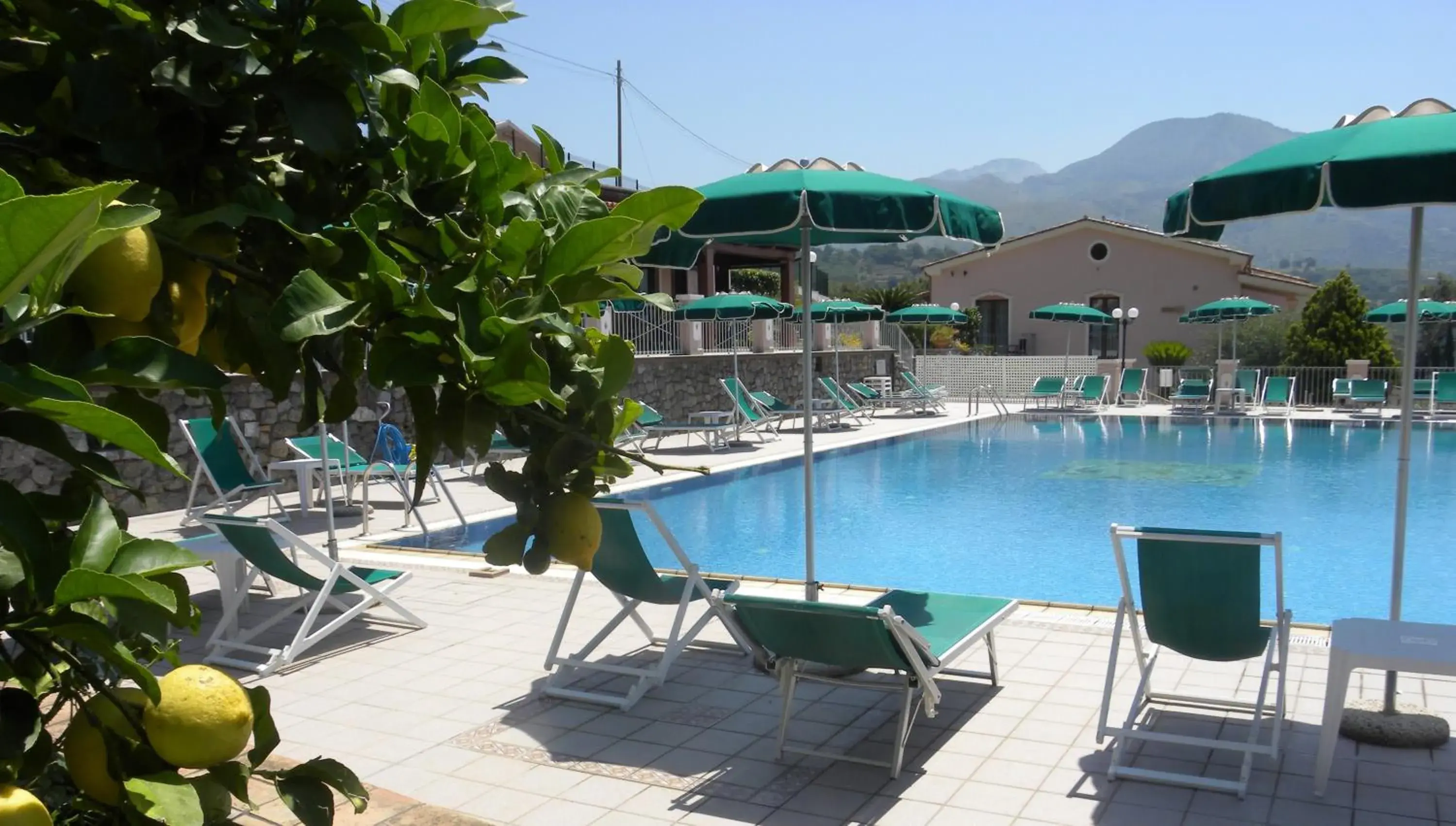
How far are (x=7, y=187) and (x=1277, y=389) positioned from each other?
24439 millimetres

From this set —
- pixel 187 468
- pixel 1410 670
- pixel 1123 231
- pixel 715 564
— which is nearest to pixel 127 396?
pixel 1410 670

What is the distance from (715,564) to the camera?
32.2 ft

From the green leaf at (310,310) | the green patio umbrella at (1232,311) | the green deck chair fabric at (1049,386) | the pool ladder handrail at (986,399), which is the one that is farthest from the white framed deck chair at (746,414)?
the green leaf at (310,310)

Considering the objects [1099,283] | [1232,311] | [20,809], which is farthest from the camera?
[1099,283]

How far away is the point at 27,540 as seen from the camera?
0.64m

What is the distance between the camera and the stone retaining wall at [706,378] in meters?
18.2

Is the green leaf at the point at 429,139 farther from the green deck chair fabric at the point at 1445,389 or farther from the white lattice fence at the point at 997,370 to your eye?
the white lattice fence at the point at 997,370

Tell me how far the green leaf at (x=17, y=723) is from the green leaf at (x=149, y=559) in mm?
113

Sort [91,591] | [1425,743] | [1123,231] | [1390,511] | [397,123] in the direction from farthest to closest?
[1123,231]
[1390,511]
[1425,743]
[397,123]
[91,591]

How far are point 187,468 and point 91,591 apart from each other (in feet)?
35.8

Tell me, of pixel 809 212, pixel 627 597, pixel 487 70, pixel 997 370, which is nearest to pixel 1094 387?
pixel 997 370

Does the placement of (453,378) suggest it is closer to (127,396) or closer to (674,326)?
(127,396)

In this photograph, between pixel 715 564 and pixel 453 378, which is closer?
pixel 453 378

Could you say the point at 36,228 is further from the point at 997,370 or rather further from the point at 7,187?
the point at 997,370
